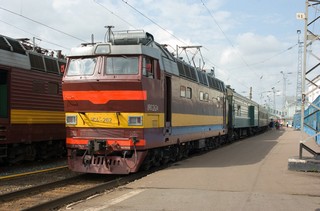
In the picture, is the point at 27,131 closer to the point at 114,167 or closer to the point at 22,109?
the point at 22,109

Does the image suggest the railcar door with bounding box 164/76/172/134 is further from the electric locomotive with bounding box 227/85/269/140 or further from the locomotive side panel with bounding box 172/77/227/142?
the electric locomotive with bounding box 227/85/269/140

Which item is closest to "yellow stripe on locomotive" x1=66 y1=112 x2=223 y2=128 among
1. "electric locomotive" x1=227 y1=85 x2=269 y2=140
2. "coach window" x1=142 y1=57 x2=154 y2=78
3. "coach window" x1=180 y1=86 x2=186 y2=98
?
"coach window" x1=142 y1=57 x2=154 y2=78

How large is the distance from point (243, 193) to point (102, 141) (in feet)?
13.7

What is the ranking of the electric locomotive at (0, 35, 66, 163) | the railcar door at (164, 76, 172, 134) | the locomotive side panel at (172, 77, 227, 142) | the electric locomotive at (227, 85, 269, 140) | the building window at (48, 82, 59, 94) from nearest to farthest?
the railcar door at (164, 76, 172, 134)
the electric locomotive at (0, 35, 66, 163)
the locomotive side panel at (172, 77, 227, 142)
the building window at (48, 82, 59, 94)
the electric locomotive at (227, 85, 269, 140)

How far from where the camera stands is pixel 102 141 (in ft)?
35.3

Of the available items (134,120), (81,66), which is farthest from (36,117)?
(134,120)

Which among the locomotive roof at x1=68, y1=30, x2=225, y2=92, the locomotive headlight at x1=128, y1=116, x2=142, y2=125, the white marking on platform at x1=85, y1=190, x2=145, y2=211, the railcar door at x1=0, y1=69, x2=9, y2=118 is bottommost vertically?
the white marking on platform at x1=85, y1=190, x2=145, y2=211

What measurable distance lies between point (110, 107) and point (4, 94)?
5.07 metres

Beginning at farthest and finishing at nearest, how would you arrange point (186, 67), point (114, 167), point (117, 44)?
point (186, 67) → point (117, 44) → point (114, 167)

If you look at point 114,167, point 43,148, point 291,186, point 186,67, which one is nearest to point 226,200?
point 291,186

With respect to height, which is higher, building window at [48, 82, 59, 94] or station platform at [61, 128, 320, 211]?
building window at [48, 82, 59, 94]

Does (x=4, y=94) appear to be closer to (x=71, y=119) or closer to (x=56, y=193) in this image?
(x=71, y=119)

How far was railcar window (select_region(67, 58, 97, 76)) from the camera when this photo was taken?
11.2m

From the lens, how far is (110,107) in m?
10.9
